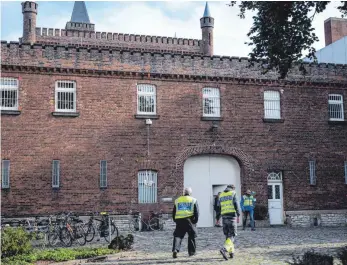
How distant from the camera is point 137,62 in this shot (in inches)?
1030

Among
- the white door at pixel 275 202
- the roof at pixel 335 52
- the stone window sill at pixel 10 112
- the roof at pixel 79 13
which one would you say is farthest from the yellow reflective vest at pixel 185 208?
the roof at pixel 79 13

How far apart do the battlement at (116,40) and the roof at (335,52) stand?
953cm

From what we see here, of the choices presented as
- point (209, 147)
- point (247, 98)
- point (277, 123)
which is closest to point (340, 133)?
point (277, 123)

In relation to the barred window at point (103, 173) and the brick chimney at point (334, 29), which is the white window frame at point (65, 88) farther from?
the brick chimney at point (334, 29)

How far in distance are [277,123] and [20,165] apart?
42.8 feet

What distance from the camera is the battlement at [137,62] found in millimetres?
24641

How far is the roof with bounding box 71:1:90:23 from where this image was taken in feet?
154

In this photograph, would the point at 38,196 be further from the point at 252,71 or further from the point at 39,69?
the point at 252,71

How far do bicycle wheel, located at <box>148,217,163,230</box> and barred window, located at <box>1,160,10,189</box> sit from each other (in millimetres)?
6696

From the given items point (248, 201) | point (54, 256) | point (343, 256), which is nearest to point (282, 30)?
point (343, 256)

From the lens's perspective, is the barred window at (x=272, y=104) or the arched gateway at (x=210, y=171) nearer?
the arched gateway at (x=210, y=171)

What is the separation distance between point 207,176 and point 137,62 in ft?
21.9

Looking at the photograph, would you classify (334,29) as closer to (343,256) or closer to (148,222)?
(148,222)

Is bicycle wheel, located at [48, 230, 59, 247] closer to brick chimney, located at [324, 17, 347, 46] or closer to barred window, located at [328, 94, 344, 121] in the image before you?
barred window, located at [328, 94, 344, 121]
